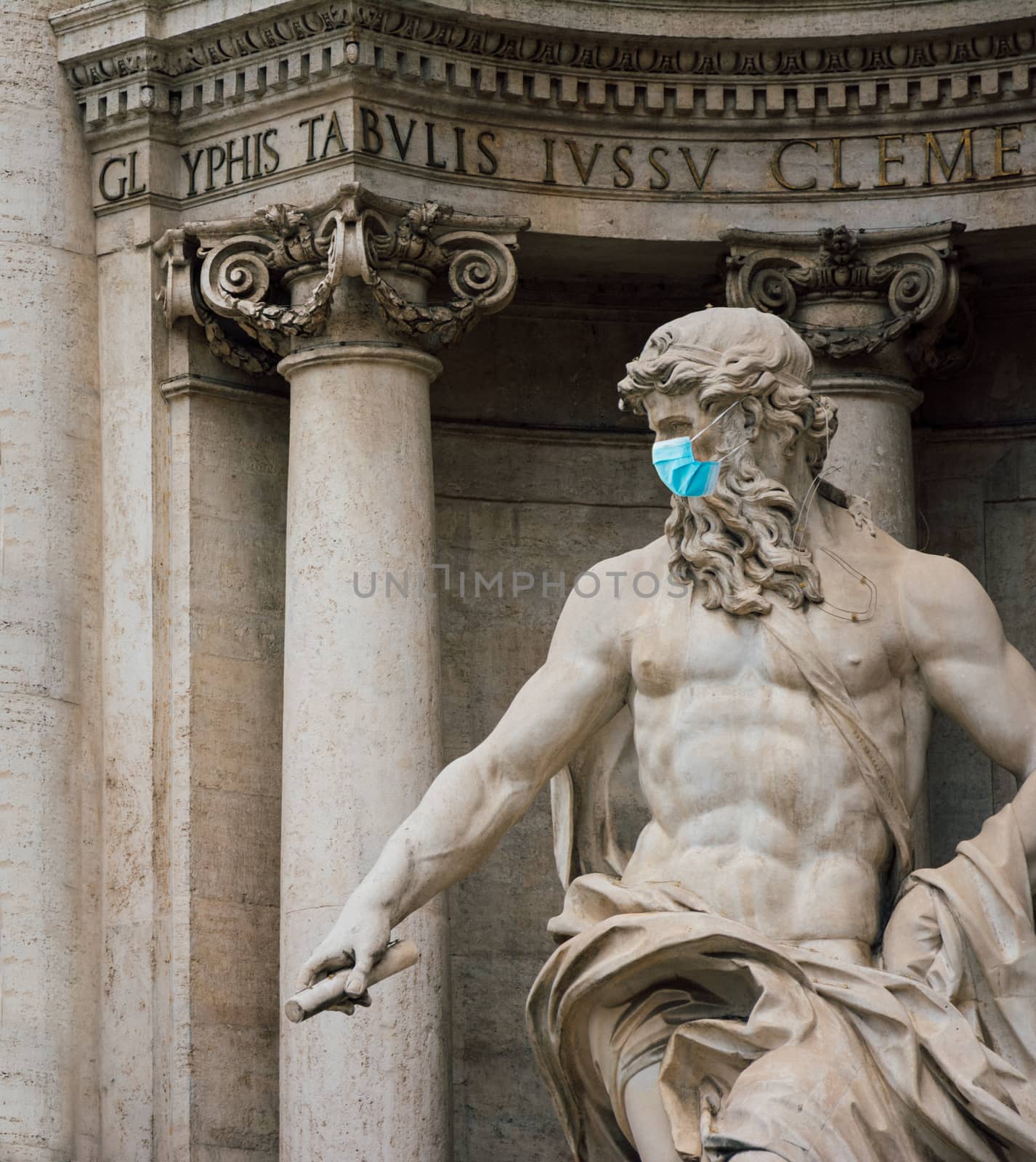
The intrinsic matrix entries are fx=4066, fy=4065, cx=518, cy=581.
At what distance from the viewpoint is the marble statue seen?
36.1ft

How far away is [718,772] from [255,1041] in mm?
3202

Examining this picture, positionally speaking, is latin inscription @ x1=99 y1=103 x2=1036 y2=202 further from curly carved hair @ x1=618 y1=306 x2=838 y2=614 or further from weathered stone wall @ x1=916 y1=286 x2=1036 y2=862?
curly carved hair @ x1=618 y1=306 x2=838 y2=614

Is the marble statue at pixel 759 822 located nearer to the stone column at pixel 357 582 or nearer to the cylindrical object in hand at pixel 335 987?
the cylindrical object in hand at pixel 335 987

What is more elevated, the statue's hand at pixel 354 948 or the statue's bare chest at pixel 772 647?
the statue's bare chest at pixel 772 647

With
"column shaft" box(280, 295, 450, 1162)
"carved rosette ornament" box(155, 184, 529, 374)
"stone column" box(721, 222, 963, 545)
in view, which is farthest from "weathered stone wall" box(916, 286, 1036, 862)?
"column shaft" box(280, 295, 450, 1162)

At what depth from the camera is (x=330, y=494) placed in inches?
546

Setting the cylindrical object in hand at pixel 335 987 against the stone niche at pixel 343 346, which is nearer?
the cylindrical object in hand at pixel 335 987

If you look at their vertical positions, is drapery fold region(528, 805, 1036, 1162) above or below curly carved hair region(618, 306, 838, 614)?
below

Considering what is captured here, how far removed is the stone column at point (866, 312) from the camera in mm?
14180

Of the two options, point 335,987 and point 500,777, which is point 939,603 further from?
point 335,987

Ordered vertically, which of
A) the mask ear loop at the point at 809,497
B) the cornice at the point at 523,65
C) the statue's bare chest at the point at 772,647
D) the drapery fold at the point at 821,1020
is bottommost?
the drapery fold at the point at 821,1020

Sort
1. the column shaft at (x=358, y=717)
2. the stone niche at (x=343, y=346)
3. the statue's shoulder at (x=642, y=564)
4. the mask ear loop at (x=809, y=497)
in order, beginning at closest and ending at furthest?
1. the mask ear loop at (x=809, y=497)
2. the statue's shoulder at (x=642, y=564)
3. the column shaft at (x=358, y=717)
4. the stone niche at (x=343, y=346)

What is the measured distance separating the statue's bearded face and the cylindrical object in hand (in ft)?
4.48

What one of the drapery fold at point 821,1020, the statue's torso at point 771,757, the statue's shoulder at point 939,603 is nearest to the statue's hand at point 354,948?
the drapery fold at point 821,1020
